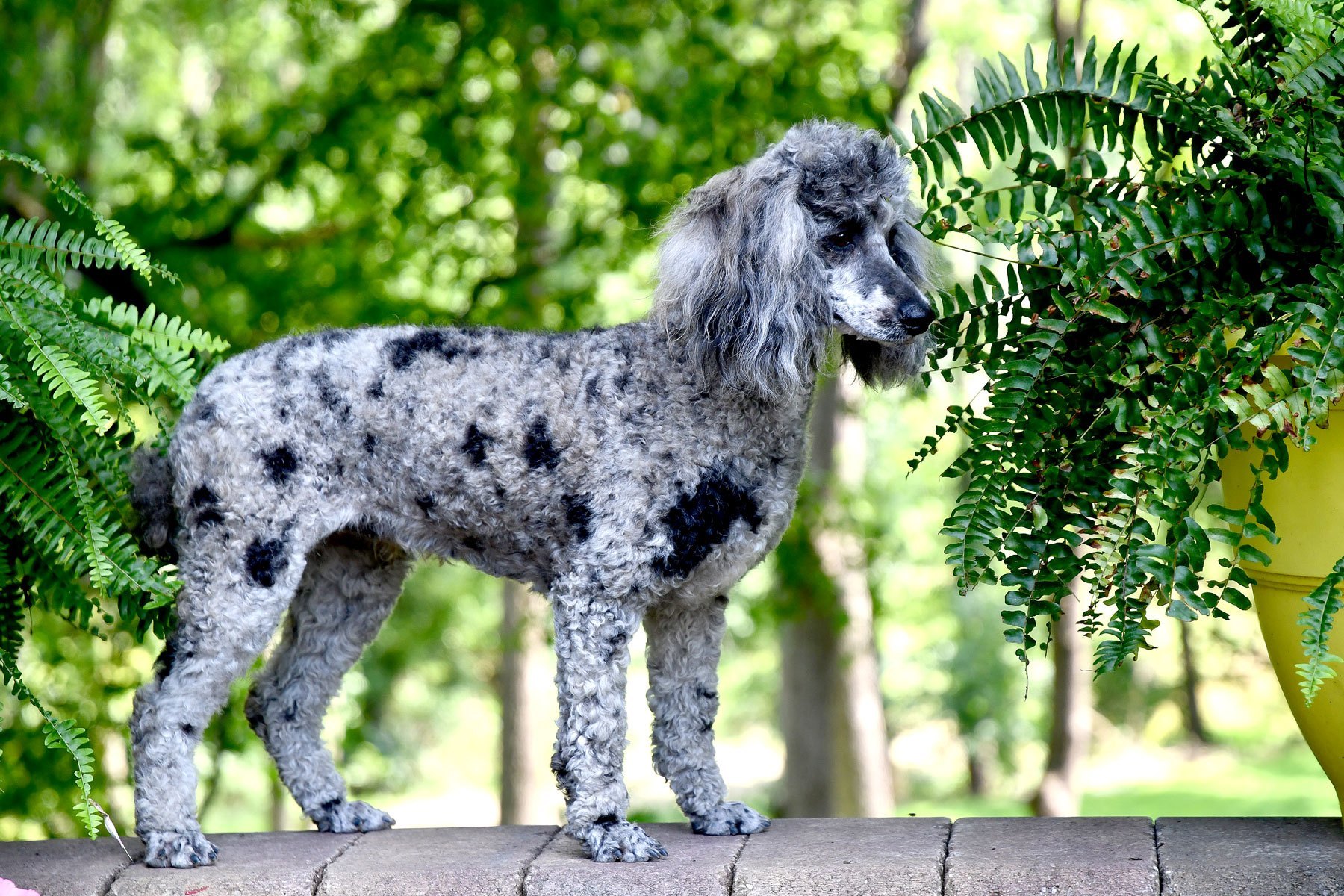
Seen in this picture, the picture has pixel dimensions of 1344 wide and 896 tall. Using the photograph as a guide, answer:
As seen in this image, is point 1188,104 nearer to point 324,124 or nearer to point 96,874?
point 96,874

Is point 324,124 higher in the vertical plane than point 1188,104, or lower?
higher

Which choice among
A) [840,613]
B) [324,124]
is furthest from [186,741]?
[840,613]

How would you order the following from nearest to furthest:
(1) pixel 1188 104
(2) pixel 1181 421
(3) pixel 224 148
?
(2) pixel 1181 421, (1) pixel 1188 104, (3) pixel 224 148

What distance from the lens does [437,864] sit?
2.93 metres

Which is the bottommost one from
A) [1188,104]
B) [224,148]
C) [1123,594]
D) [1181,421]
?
[1123,594]

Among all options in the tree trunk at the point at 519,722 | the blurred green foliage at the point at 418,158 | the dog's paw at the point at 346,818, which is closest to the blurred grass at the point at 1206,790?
the tree trunk at the point at 519,722

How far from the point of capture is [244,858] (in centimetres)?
307

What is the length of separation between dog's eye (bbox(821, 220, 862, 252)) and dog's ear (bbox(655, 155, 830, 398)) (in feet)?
0.19

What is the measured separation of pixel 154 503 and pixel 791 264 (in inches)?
67.9

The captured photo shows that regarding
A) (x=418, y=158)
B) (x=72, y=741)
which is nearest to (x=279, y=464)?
(x=72, y=741)

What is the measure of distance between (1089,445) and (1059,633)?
612 cm

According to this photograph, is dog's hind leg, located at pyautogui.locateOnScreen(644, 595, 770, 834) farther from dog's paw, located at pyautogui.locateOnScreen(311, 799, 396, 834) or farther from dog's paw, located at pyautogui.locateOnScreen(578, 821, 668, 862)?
dog's paw, located at pyautogui.locateOnScreen(311, 799, 396, 834)

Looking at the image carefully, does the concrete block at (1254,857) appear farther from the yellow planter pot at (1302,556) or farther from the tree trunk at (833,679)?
the tree trunk at (833,679)

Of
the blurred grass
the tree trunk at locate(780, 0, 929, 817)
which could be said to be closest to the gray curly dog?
the tree trunk at locate(780, 0, 929, 817)
